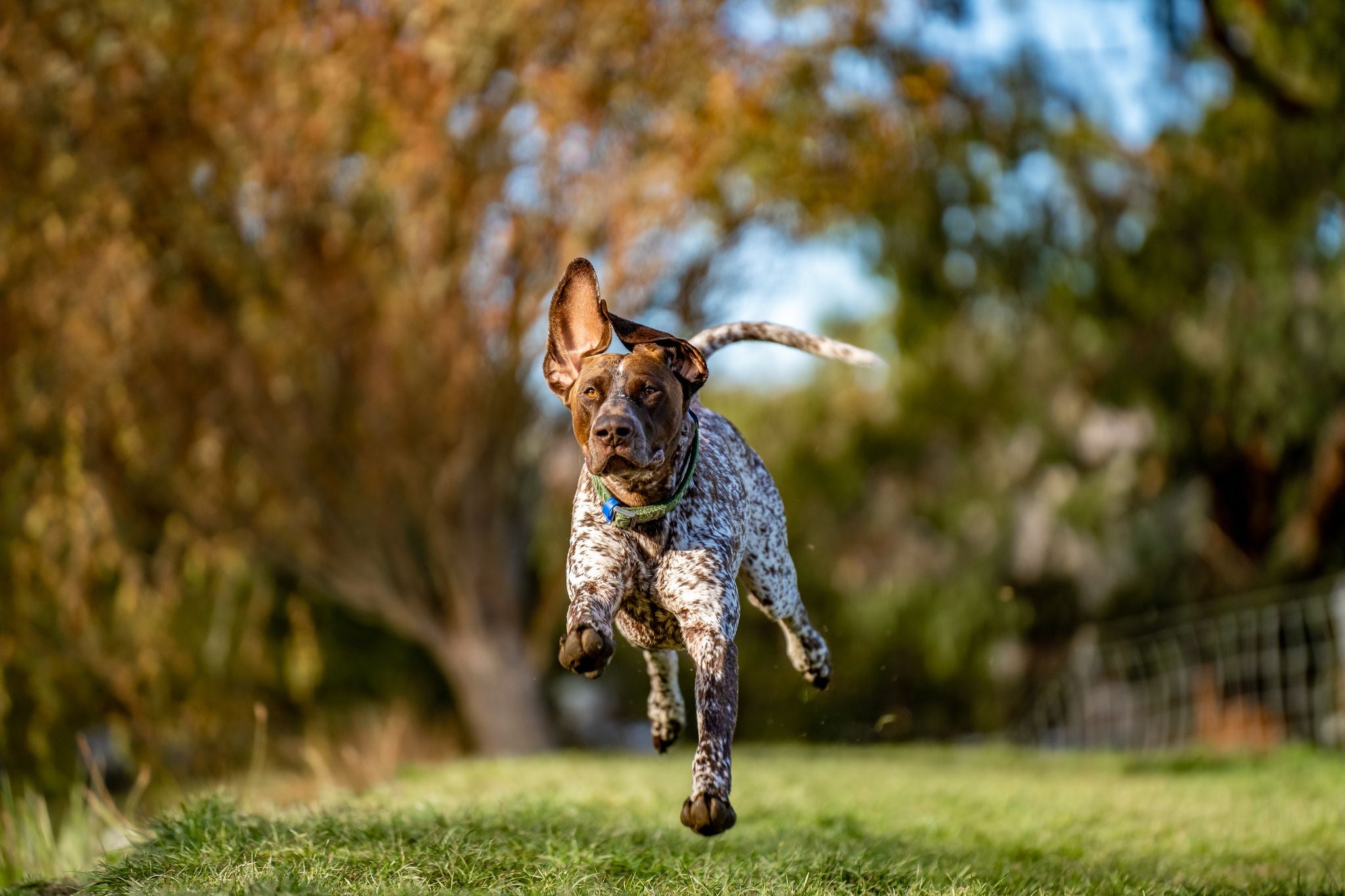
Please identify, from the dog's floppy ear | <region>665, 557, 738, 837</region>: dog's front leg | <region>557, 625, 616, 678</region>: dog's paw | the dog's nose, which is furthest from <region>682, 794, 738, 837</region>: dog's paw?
the dog's floppy ear

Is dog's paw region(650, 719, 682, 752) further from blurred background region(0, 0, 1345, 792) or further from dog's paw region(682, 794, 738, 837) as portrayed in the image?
blurred background region(0, 0, 1345, 792)

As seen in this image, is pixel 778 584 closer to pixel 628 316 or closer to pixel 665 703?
pixel 665 703

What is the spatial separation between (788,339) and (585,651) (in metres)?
1.55

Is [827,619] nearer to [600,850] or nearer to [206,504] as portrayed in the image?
[206,504]

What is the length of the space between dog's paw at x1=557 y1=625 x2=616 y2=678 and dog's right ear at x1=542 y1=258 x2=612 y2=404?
662mm

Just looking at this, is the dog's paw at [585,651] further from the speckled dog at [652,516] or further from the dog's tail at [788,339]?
the dog's tail at [788,339]

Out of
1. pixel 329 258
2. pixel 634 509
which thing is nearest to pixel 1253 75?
pixel 329 258

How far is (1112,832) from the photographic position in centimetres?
569

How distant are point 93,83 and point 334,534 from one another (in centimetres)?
437

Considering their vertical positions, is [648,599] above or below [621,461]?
below

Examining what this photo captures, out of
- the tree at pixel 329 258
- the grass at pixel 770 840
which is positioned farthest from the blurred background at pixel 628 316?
the grass at pixel 770 840

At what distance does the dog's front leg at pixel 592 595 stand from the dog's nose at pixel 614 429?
0.38 meters

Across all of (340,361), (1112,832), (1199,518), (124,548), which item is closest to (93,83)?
(340,361)

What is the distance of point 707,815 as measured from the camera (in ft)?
9.74
